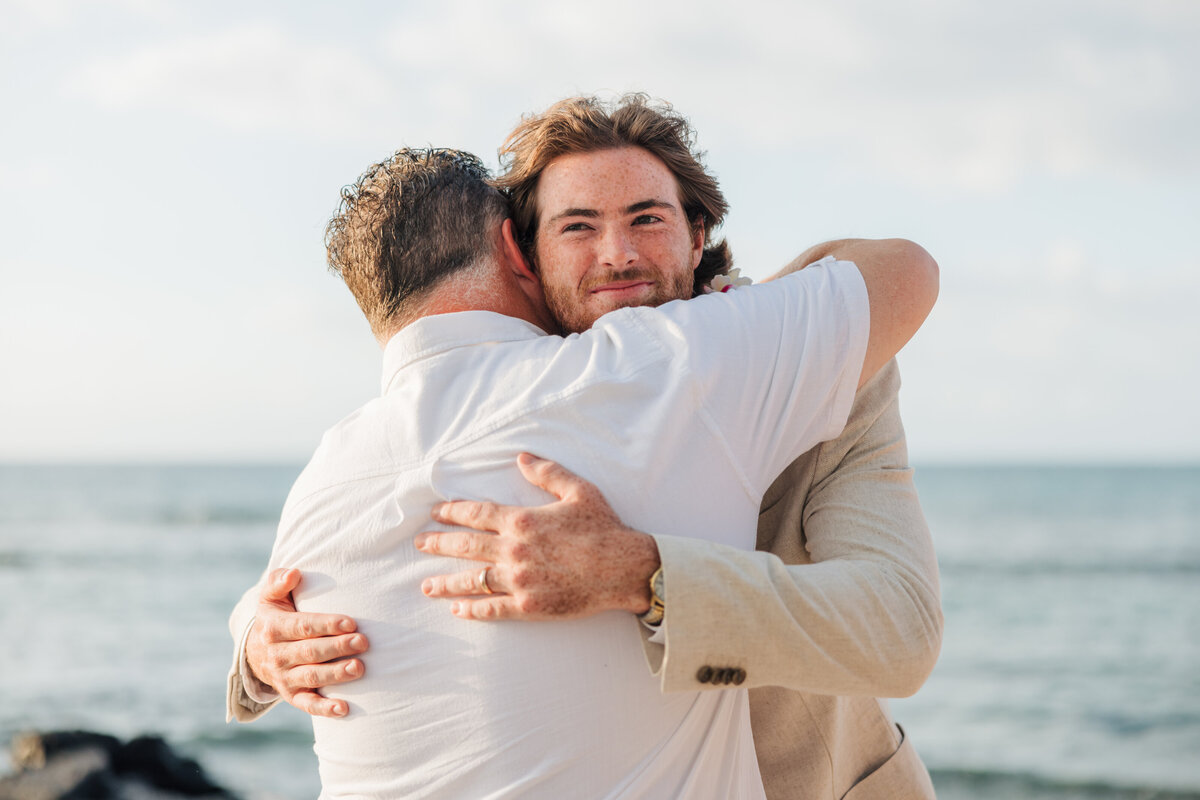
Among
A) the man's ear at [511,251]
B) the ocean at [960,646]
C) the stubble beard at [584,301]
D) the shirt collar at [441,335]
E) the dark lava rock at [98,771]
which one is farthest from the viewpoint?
the ocean at [960,646]

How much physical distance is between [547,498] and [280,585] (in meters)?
0.62

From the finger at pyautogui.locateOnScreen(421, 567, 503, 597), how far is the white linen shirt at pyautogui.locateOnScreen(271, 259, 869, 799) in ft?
0.08

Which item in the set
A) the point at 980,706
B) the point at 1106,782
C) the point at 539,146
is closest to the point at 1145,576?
the point at 980,706

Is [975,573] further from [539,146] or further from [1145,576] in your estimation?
[539,146]

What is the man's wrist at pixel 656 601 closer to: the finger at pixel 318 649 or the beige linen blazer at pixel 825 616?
the beige linen blazer at pixel 825 616

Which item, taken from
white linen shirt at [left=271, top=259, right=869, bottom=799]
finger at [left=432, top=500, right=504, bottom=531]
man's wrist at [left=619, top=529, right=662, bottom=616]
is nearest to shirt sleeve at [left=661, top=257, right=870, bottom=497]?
white linen shirt at [left=271, top=259, right=869, bottom=799]

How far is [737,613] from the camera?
5.34ft

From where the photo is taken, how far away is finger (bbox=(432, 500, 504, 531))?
5.50ft

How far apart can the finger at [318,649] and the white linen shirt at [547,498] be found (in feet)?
0.09

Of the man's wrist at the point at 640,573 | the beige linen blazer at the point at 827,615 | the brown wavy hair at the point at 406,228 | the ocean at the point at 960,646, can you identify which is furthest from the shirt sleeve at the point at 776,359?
the ocean at the point at 960,646

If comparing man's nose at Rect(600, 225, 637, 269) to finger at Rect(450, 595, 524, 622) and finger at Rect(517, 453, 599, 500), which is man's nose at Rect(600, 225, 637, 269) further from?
finger at Rect(450, 595, 524, 622)

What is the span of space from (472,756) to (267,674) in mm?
627

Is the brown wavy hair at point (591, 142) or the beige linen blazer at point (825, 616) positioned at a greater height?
the brown wavy hair at point (591, 142)

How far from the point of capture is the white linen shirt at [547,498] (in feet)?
5.46
